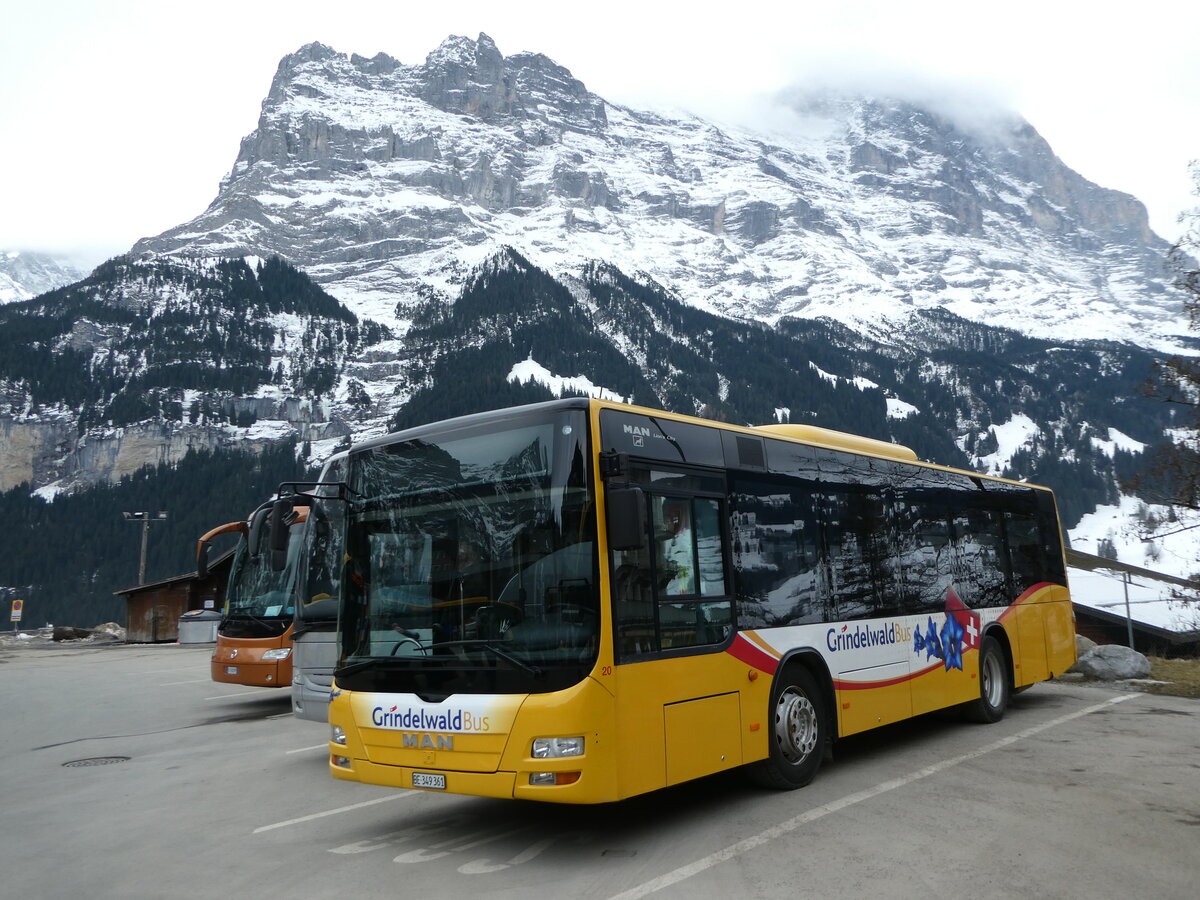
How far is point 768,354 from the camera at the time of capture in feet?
549

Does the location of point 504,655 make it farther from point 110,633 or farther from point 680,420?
point 110,633

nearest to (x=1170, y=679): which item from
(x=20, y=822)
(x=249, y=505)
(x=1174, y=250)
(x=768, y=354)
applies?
(x=1174, y=250)

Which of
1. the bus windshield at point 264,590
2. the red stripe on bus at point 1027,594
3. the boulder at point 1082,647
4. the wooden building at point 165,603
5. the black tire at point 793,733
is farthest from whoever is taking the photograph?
the wooden building at point 165,603

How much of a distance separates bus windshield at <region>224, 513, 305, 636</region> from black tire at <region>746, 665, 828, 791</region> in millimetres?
8011

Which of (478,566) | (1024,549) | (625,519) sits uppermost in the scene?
(1024,549)

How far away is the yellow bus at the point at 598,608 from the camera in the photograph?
5520mm

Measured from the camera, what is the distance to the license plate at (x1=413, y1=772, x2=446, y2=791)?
573 centimetres

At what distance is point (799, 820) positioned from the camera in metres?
6.26

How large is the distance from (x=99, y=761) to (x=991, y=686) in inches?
380

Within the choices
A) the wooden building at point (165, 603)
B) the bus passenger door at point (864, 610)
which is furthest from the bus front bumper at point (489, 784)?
the wooden building at point (165, 603)

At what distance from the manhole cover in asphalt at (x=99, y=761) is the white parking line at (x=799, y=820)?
7.46m

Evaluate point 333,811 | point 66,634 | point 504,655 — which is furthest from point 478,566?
point 66,634

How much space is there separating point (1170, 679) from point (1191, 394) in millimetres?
4431

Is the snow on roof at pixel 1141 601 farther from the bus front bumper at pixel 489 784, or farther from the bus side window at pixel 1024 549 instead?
the bus front bumper at pixel 489 784
